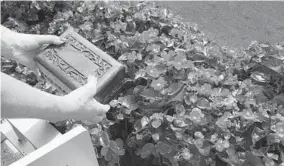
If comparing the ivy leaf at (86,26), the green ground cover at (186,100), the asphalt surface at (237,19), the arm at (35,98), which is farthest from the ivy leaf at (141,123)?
the asphalt surface at (237,19)

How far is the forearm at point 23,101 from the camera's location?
52.1 inches

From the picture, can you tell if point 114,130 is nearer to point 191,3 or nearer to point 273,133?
point 273,133

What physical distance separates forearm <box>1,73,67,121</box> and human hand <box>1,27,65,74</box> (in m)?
0.49

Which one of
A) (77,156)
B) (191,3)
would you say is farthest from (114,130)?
(191,3)

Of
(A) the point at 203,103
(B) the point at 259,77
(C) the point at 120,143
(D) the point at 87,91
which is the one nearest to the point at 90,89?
(D) the point at 87,91

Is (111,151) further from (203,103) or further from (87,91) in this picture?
(203,103)

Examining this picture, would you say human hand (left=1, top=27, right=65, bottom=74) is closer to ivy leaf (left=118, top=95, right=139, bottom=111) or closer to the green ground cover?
the green ground cover

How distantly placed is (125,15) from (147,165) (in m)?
0.89

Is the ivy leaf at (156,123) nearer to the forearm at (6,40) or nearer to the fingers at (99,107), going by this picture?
the fingers at (99,107)

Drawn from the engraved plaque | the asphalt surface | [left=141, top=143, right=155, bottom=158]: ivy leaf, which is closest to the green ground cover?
[left=141, top=143, right=155, bottom=158]: ivy leaf

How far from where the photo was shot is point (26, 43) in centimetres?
187

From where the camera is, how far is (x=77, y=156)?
62.9 inches

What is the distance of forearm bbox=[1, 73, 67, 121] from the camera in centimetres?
132

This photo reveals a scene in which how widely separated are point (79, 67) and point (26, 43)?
10.8 inches
